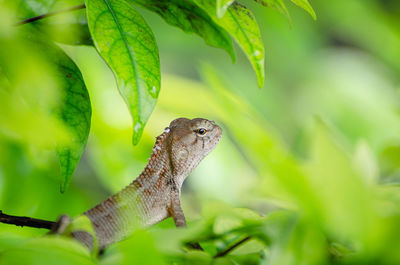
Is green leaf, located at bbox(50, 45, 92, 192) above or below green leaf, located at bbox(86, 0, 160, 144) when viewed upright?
below

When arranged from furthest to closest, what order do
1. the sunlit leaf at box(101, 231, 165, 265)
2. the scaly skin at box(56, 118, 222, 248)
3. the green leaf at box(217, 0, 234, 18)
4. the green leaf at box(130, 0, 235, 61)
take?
1. the scaly skin at box(56, 118, 222, 248)
2. the green leaf at box(130, 0, 235, 61)
3. the green leaf at box(217, 0, 234, 18)
4. the sunlit leaf at box(101, 231, 165, 265)

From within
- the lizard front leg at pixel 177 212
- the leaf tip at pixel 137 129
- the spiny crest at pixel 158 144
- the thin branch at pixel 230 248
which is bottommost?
the thin branch at pixel 230 248

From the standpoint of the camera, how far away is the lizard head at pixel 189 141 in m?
0.95

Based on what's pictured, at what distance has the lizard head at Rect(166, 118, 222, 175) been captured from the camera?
3.13 ft

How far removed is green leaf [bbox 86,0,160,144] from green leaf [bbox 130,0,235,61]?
0.06 m

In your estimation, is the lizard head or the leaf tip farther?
the lizard head

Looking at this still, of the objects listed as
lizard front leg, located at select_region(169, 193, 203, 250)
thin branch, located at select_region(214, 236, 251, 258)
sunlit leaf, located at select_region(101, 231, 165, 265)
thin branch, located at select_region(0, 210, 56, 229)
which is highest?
lizard front leg, located at select_region(169, 193, 203, 250)

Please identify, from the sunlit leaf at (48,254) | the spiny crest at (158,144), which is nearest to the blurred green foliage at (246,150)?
the sunlit leaf at (48,254)

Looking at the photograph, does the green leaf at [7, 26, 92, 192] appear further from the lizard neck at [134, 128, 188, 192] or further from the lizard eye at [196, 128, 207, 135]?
the lizard eye at [196, 128, 207, 135]

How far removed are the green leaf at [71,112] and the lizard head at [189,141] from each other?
44cm

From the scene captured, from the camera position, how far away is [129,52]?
1.67ft

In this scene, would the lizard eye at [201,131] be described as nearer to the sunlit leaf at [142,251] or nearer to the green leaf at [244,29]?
the green leaf at [244,29]

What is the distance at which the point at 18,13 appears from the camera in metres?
0.58

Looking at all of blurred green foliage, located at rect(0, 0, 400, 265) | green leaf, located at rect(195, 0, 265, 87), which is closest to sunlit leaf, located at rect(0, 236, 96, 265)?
blurred green foliage, located at rect(0, 0, 400, 265)
